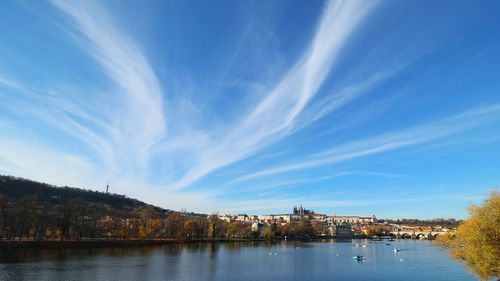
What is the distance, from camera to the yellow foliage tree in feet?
123

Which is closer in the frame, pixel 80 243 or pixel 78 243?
pixel 78 243

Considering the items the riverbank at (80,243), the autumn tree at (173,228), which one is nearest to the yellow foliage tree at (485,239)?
the riverbank at (80,243)

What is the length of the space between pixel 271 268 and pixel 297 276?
1079 centimetres

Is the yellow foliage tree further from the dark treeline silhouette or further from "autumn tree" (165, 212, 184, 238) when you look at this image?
"autumn tree" (165, 212, 184, 238)

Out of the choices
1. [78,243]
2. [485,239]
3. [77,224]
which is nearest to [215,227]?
[77,224]

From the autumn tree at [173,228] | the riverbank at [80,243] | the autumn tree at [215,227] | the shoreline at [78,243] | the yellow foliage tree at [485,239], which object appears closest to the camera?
the yellow foliage tree at [485,239]

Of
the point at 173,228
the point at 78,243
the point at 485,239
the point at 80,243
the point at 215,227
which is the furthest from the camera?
the point at 215,227

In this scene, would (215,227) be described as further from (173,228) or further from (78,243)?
(78,243)

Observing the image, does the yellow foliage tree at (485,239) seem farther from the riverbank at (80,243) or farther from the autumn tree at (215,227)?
the autumn tree at (215,227)

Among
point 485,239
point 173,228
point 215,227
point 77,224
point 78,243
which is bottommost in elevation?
point 78,243

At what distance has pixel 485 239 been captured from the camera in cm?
3800

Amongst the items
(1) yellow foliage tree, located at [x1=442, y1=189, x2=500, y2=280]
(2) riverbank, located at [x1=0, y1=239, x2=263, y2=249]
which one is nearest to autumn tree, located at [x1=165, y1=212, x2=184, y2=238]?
(2) riverbank, located at [x1=0, y1=239, x2=263, y2=249]

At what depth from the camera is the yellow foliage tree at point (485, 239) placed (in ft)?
123

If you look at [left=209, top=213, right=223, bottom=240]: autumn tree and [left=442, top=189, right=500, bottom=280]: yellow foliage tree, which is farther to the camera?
[left=209, top=213, right=223, bottom=240]: autumn tree
